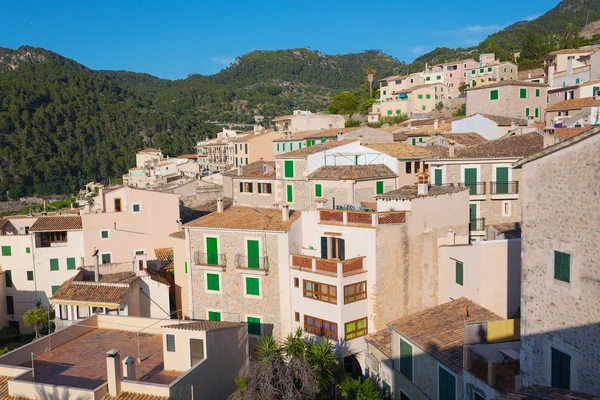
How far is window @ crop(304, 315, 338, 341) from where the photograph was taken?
23441 mm

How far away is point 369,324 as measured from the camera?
23703 mm

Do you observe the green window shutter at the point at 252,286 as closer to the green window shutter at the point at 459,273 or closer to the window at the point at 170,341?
the window at the point at 170,341

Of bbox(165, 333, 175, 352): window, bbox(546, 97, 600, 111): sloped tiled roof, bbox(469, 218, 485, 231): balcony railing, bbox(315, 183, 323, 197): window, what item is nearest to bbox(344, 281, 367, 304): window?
bbox(469, 218, 485, 231): balcony railing

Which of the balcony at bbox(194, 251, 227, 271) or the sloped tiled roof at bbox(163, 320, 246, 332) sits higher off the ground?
the balcony at bbox(194, 251, 227, 271)

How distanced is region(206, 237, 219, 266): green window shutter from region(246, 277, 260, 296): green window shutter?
2011 millimetres

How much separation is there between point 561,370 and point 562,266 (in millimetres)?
2385

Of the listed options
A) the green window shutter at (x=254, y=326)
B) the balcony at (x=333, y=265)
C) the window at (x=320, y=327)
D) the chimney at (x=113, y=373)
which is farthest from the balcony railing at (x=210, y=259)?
the chimney at (x=113, y=373)

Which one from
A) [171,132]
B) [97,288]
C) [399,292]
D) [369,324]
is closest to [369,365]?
[369,324]

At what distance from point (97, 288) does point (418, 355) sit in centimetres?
1749

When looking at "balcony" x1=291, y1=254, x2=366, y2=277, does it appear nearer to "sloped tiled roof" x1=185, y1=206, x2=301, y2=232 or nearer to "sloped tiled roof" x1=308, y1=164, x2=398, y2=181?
"sloped tiled roof" x1=185, y1=206, x2=301, y2=232

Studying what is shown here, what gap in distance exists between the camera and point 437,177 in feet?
92.5

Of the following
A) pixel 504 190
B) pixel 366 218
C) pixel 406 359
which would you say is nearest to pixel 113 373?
pixel 406 359

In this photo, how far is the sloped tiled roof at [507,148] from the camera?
2672 centimetres

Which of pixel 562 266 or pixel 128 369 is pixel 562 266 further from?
pixel 128 369
